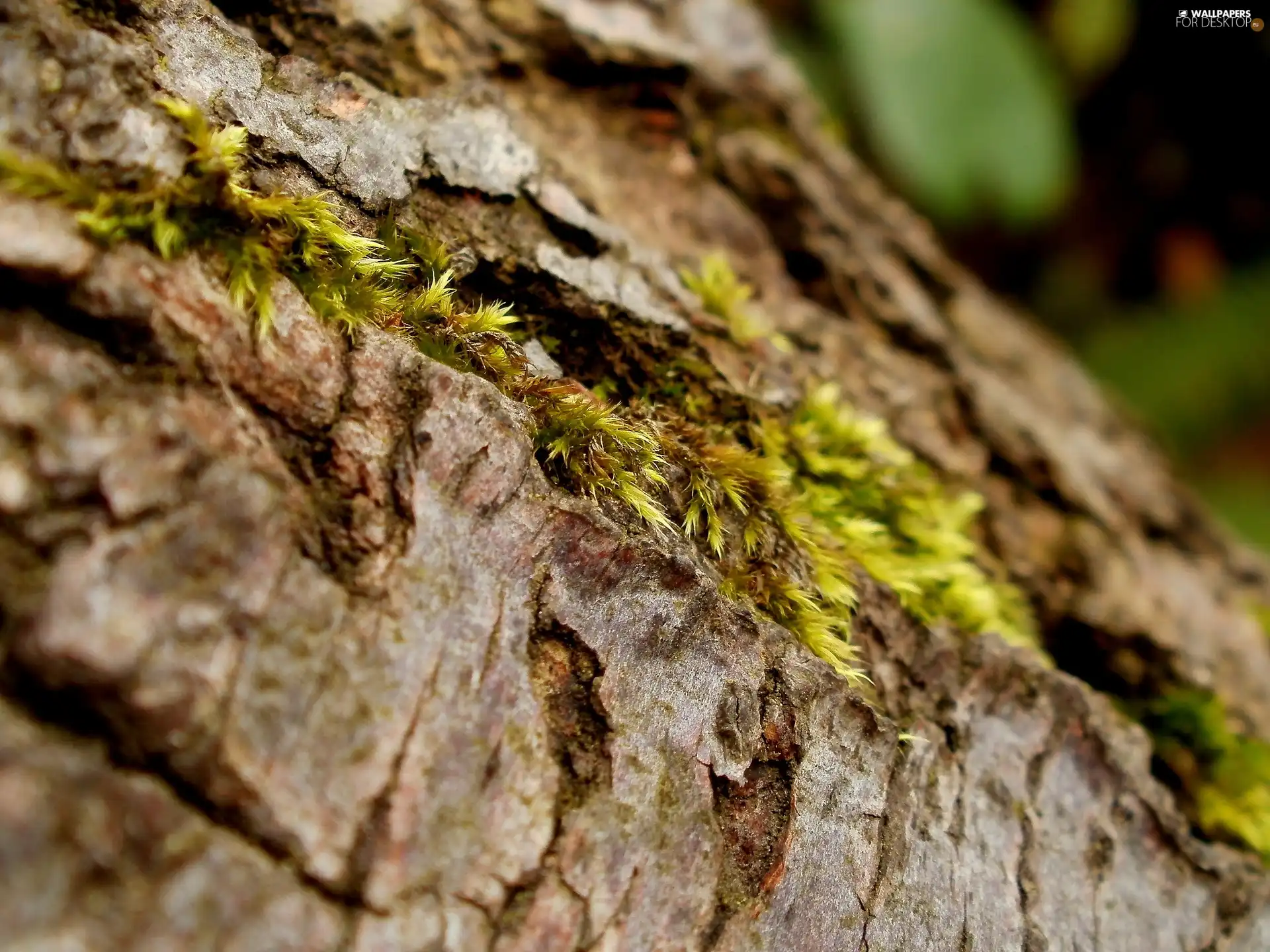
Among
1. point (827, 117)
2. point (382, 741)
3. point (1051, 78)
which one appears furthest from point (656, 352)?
point (1051, 78)

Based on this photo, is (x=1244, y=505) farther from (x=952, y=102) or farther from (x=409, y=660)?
(x=409, y=660)

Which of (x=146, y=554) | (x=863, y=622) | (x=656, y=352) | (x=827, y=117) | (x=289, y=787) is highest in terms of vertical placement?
(x=827, y=117)

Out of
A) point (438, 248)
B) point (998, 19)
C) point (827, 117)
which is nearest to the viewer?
point (438, 248)

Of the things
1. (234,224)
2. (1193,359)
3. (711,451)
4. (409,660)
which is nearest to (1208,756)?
(711,451)

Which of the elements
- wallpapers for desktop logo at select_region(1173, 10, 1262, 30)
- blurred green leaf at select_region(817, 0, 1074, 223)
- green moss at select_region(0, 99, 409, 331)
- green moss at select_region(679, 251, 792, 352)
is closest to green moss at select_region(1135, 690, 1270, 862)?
green moss at select_region(679, 251, 792, 352)

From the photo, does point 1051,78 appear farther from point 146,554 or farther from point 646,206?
point 146,554

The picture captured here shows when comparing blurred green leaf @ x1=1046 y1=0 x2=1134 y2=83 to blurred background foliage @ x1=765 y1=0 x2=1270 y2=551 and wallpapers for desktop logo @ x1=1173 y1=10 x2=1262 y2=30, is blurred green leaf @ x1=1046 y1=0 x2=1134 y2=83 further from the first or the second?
wallpapers for desktop logo @ x1=1173 y1=10 x2=1262 y2=30

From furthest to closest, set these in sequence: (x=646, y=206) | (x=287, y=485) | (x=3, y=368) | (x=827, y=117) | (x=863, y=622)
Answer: (x=827, y=117) → (x=646, y=206) → (x=863, y=622) → (x=287, y=485) → (x=3, y=368)
